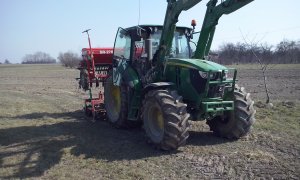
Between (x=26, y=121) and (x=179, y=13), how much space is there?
231 inches

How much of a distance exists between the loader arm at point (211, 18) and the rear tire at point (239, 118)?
1.18m

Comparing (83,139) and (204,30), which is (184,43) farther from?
(83,139)

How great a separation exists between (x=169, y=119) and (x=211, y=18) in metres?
2.40

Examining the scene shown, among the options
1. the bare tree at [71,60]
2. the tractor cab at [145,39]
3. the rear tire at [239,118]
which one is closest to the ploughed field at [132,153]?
the rear tire at [239,118]

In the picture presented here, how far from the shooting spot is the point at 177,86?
8.30 metres

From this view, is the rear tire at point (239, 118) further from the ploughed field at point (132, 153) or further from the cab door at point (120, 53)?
the cab door at point (120, 53)

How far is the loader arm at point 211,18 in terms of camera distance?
7184 mm

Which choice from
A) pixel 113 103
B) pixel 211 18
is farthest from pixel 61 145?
pixel 211 18

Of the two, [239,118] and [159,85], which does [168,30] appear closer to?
[159,85]

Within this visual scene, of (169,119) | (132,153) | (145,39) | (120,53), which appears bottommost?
(132,153)

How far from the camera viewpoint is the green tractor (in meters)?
7.24

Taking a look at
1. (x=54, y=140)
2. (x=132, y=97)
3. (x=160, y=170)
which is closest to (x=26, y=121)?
(x=54, y=140)

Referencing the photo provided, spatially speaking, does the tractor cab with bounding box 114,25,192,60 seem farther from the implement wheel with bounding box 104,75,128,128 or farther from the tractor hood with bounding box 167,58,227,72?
the implement wheel with bounding box 104,75,128,128

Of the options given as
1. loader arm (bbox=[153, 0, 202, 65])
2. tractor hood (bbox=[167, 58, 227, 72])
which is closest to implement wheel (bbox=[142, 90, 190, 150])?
tractor hood (bbox=[167, 58, 227, 72])
